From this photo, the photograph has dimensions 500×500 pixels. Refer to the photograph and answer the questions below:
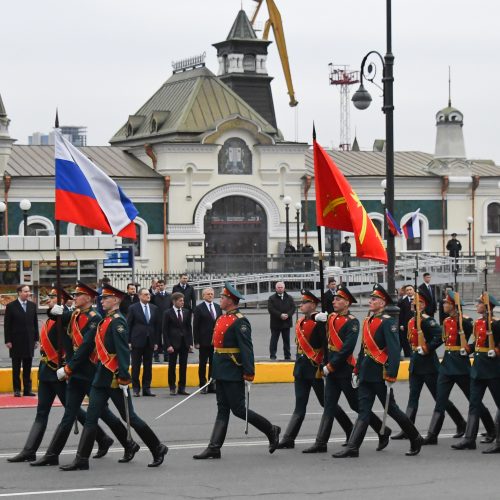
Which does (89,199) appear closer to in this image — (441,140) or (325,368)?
(325,368)

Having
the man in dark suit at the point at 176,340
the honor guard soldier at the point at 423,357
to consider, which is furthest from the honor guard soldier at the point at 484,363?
the man in dark suit at the point at 176,340

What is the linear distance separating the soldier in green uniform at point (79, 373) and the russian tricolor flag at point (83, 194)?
197cm

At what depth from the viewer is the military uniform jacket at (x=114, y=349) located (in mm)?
13367

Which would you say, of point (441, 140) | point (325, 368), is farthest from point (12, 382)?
point (441, 140)

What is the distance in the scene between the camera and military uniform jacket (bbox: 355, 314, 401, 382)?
14.3m

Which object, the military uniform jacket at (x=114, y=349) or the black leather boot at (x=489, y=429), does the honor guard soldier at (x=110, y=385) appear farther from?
the black leather boot at (x=489, y=429)

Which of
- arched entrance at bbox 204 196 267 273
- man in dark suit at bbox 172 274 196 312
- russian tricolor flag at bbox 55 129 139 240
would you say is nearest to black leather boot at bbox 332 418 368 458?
russian tricolor flag at bbox 55 129 139 240

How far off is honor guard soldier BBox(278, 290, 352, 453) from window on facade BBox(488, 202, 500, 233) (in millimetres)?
45009

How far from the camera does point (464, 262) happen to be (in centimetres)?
4953

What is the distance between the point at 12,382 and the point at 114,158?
34205mm

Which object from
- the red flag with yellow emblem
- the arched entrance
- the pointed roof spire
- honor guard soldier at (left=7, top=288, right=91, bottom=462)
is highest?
the pointed roof spire

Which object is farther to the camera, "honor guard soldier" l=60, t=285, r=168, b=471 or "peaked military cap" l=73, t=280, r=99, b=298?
"peaked military cap" l=73, t=280, r=99, b=298

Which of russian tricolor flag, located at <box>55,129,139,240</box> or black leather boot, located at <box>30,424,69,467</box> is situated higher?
russian tricolor flag, located at <box>55,129,139,240</box>

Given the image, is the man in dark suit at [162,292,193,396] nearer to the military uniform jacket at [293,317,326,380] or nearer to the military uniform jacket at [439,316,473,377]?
the military uniform jacket at [293,317,326,380]
